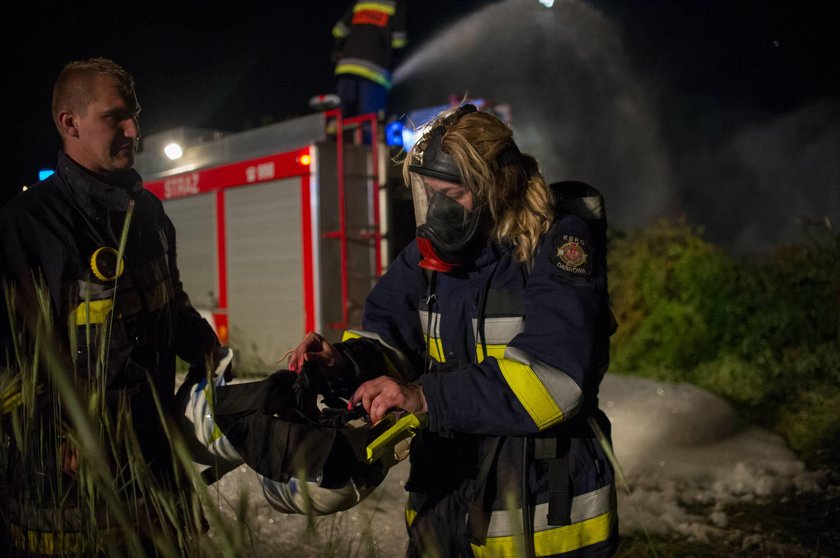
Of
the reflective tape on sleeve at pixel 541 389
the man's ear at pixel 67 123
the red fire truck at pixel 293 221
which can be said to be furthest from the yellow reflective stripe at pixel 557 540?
the red fire truck at pixel 293 221

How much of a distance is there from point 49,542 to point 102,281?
Answer: 25.1 inches

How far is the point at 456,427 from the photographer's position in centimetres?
160

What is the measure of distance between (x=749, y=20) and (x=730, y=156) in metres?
2.26

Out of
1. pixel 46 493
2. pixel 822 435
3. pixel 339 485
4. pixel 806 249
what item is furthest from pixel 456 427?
pixel 806 249

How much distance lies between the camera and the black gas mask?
1.81m

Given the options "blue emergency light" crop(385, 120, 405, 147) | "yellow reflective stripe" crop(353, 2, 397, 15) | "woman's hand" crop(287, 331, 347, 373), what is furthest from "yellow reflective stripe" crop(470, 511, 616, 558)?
"yellow reflective stripe" crop(353, 2, 397, 15)

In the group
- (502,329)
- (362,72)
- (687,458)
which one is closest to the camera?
(502,329)

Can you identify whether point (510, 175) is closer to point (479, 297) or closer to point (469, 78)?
point (479, 297)

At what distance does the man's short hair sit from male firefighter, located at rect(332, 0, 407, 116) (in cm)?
494

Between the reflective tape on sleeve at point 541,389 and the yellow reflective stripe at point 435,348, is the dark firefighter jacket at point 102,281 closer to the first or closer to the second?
the yellow reflective stripe at point 435,348

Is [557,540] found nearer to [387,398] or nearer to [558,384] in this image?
[558,384]

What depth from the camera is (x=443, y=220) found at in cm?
183

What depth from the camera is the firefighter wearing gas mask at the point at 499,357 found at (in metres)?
1.59

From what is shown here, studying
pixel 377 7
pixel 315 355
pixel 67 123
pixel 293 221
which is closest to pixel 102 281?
pixel 67 123
